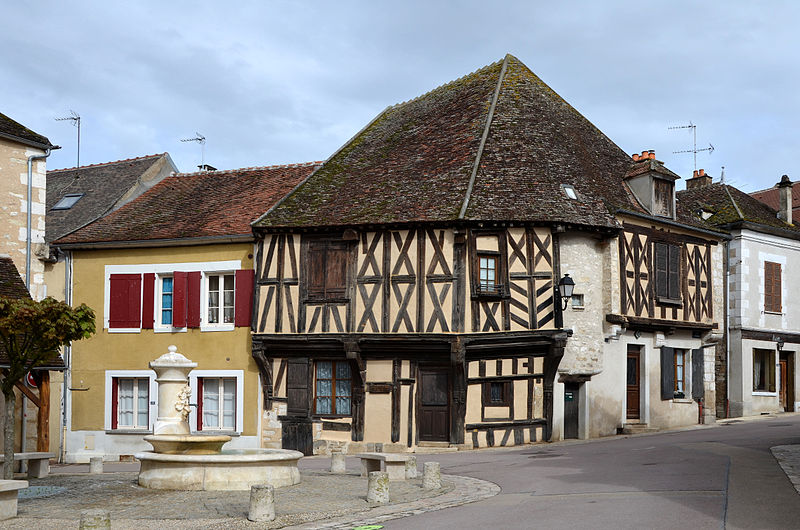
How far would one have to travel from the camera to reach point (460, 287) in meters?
18.8

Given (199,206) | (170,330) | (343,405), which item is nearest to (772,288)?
(343,405)

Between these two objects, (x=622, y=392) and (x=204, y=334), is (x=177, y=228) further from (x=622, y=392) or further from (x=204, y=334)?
(x=622, y=392)

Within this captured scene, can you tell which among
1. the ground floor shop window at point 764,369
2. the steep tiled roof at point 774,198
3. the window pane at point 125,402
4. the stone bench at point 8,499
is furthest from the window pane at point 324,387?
the steep tiled roof at point 774,198

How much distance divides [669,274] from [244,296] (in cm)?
1009

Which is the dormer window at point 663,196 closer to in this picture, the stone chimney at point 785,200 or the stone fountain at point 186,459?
the stone chimney at point 785,200

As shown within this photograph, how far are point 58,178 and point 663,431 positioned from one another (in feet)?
59.0

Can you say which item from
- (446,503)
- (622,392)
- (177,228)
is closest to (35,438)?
(177,228)

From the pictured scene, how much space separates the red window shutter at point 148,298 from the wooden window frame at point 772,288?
16.8m

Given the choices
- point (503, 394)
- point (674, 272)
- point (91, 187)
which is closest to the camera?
point (503, 394)

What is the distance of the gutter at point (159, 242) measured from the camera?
21.0 metres

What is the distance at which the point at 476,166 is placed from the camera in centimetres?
1980

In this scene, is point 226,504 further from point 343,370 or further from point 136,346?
A: point 136,346

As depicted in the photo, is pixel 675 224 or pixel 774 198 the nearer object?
pixel 675 224

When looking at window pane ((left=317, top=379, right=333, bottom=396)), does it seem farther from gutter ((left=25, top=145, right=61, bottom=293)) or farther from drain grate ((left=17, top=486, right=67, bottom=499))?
drain grate ((left=17, top=486, right=67, bottom=499))
